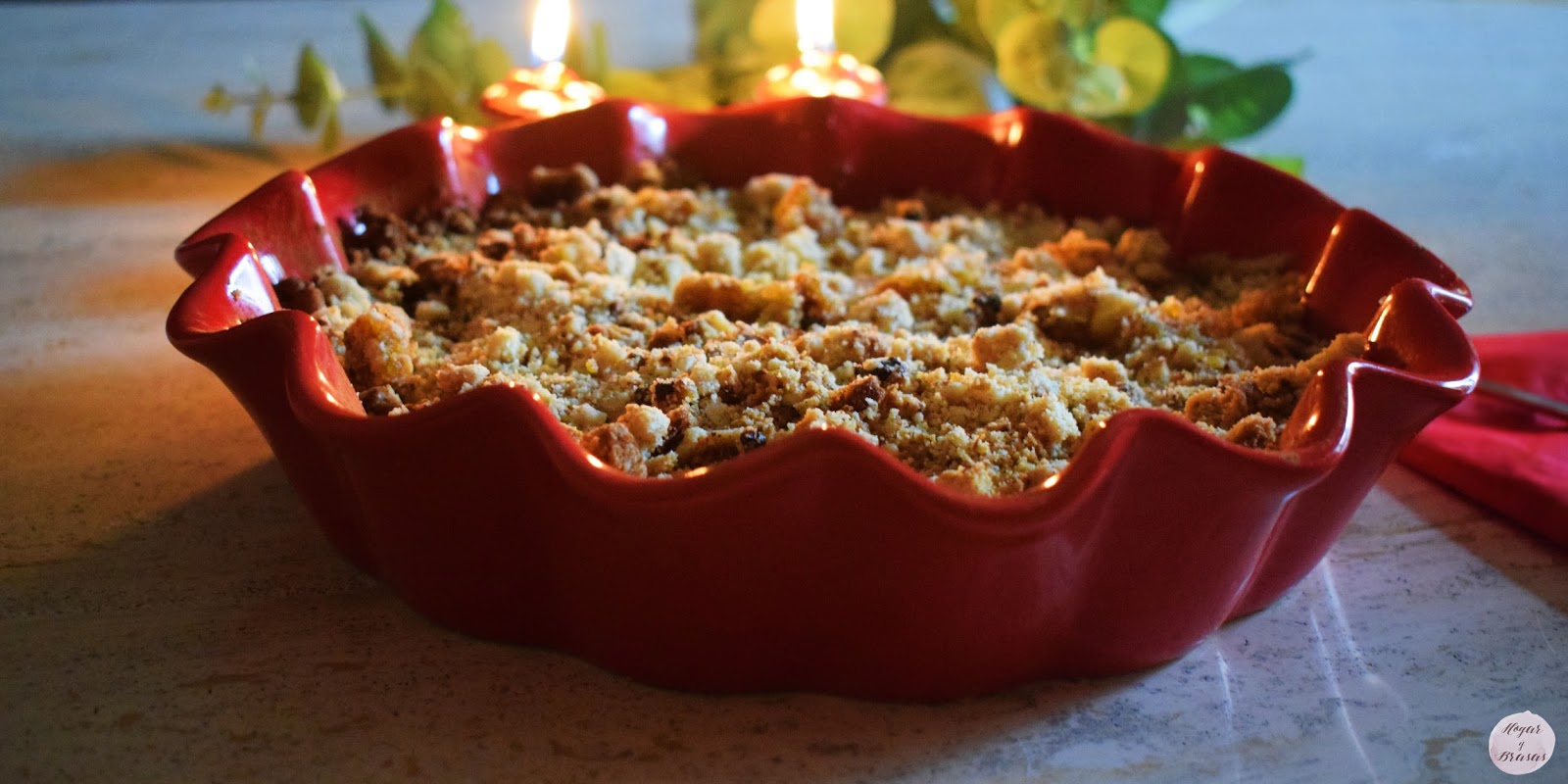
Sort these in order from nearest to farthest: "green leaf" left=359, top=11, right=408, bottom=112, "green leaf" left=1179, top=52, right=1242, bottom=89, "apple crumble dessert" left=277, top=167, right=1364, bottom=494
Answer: "apple crumble dessert" left=277, top=167, right=1364, bottom=494 < "green leaf" left=1179, top=52, right=1242, bottom=89 < "green leaf" left=359, top=11, right=408, bottom=112

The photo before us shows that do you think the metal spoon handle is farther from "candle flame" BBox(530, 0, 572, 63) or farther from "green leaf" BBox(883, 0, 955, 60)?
"candle flame" BBox(530, 0, 572, 63)

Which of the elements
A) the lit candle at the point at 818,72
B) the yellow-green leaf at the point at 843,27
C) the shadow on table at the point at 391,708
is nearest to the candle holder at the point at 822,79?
the lit candle at the point at 818,72

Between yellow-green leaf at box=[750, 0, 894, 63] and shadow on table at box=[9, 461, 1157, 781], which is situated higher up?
yellow-green leaf at box=[750, 0, 894, 63]

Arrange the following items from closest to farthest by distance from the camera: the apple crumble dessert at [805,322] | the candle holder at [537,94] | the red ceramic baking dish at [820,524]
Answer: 1. the red ceramic baking dish at [820,524]
2. the apple crumble dessert at [805,322]
3. the candle holder at [537,94]

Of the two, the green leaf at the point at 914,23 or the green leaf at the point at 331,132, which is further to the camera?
the green leaf at the point at 914,23

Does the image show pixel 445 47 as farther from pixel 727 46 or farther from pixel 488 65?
pixel 727 46

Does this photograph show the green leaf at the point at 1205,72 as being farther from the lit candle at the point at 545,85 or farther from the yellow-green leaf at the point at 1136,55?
the lit candle at the point at 545,85

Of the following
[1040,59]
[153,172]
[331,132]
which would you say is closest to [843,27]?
[1040,59]

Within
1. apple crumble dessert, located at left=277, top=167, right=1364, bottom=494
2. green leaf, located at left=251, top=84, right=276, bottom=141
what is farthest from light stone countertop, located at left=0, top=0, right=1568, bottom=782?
green leaf, located at left=251, top=84, right=276, bottom=141
